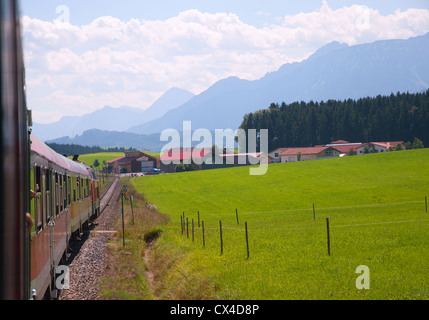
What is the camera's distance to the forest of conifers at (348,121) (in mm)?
120562

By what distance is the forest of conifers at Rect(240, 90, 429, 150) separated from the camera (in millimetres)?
120562

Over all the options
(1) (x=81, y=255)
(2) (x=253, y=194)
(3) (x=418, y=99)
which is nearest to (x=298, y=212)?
(2) (x=253, y=194)

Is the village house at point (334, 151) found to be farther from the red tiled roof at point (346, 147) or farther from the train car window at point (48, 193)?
the train car window at point (48, 193)

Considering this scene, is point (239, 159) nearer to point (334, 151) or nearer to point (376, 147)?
point (334, 151)

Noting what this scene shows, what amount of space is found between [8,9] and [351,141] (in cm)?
13666

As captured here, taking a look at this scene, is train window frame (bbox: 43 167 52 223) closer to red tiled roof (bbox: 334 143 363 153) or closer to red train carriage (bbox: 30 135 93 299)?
red train carriage (bbox: 30 135 93 299)

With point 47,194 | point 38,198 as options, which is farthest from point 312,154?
point 38,198

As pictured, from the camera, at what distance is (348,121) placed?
131875mm

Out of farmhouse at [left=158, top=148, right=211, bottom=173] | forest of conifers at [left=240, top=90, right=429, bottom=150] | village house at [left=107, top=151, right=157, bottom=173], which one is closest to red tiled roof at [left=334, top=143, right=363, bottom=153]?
forest of conifers at [left=240, top=90, right=429, bottom=150]

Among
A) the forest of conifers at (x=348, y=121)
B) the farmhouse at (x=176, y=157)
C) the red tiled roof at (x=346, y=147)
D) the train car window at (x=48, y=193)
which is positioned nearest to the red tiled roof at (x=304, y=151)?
the red tiled roof at (x=346, y=147)

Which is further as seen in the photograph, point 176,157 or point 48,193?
point 176,157

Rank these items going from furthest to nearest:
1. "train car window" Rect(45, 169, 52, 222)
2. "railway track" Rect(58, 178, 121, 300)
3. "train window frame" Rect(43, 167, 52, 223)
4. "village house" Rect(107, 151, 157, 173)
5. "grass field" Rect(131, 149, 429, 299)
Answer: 1. "village house" Rect(107, 151, 157, 173)
2. "railway track" Rect(58, 178, 121, 300)
3. "grass field" Rect(131, 149, 429, 299)
4. "train car window" Rect(45, 169, 52, 222)
5. "train window frame" Rect(43, 167, 52, 223)

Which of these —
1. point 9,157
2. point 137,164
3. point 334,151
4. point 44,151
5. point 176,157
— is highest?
point 334,151
